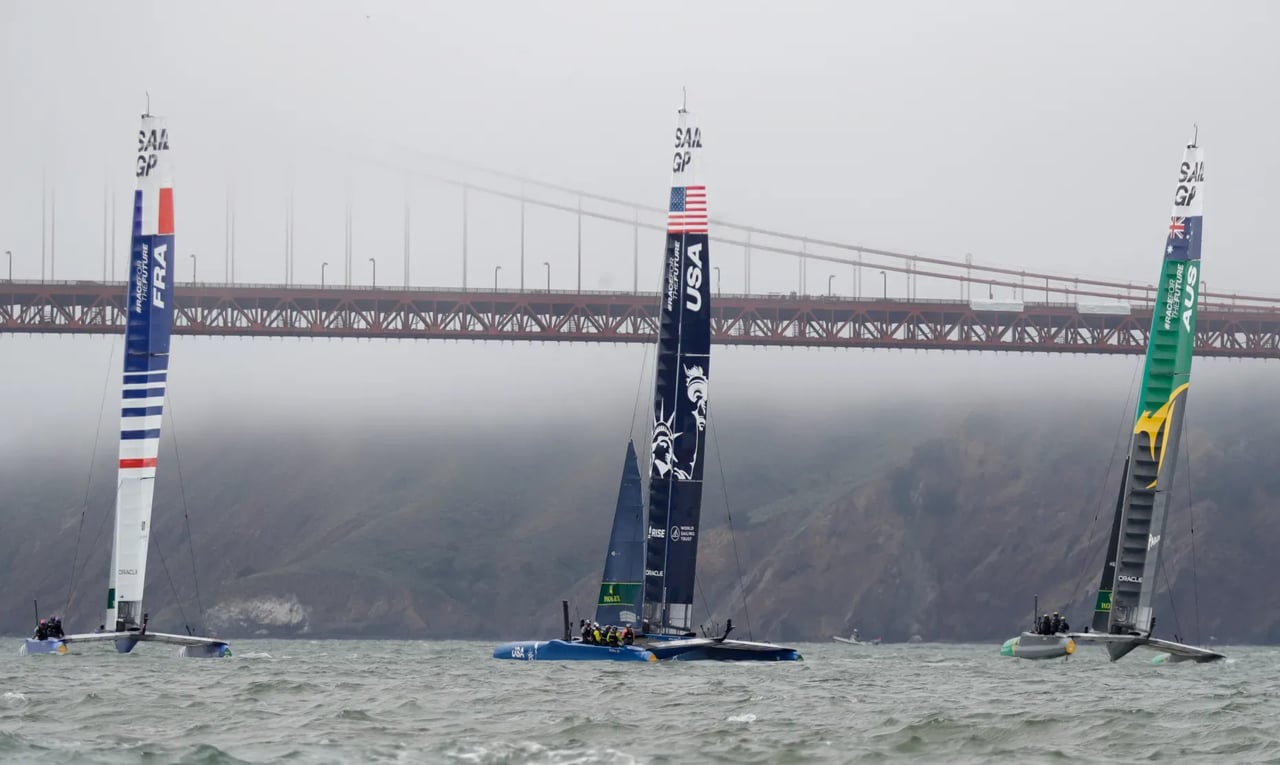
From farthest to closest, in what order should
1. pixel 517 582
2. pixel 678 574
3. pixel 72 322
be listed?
pixel 517 582 → pixel 72 322 → pixel 678 574

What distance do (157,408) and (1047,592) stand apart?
73162mm

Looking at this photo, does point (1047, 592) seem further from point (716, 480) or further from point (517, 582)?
point (517, 582)

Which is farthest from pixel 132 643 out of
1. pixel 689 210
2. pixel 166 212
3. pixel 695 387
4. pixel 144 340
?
pixel 689 210

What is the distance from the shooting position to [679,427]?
41312 millimetres

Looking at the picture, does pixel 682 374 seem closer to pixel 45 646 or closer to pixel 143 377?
pixel 143 377

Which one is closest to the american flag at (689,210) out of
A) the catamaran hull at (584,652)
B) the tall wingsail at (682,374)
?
the tall wingsail at (682,374)

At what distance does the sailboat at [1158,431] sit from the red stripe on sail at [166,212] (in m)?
22.0

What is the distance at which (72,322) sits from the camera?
78500 mm

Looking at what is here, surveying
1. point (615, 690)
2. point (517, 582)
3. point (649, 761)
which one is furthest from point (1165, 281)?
Answer: point (517, 582)

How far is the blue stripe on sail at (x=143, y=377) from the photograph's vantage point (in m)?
45.2

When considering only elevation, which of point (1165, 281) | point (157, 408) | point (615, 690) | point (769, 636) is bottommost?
point (769, 636)

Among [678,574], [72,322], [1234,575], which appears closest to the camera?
[678,574]

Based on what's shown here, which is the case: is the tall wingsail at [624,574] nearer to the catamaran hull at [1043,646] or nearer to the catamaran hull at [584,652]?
the catamaran hull at [584,652]

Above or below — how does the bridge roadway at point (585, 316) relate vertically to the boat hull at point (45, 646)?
above
